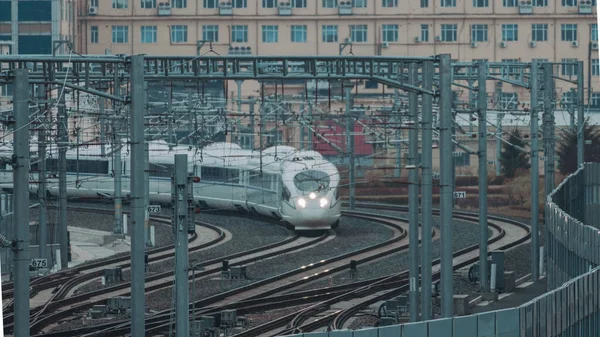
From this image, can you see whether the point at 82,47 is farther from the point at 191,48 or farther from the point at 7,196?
the point at 7,196

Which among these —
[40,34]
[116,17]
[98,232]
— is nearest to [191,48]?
[116,17]

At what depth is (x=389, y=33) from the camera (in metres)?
79.8

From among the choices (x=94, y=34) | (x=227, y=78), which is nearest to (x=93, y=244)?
Result: (x=227, y=78)

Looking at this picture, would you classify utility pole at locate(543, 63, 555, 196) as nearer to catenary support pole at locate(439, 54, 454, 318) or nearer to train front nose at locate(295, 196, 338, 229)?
train front nose at locate(295, 196, 338, 229)

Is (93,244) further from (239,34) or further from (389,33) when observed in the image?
(389,33)

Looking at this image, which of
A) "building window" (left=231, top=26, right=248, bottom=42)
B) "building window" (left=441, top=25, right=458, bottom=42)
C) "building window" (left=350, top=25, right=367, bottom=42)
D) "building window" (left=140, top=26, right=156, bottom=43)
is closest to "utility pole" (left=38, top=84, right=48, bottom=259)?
"building window" (left=140, top=26, right=156, bottom=43)

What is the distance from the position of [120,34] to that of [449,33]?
57.3 ft

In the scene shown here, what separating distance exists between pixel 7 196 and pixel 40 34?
3380 centimetres

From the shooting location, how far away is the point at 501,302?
33719 millimetres

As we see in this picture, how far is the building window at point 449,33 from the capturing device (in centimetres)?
7988

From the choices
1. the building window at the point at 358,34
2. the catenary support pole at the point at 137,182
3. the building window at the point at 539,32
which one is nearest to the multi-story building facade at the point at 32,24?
the building window at the point at 358,34

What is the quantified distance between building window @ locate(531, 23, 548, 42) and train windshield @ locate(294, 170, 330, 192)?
117ft

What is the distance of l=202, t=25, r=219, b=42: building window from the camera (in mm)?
78688

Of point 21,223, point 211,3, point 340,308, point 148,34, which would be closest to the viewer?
point 21,223
